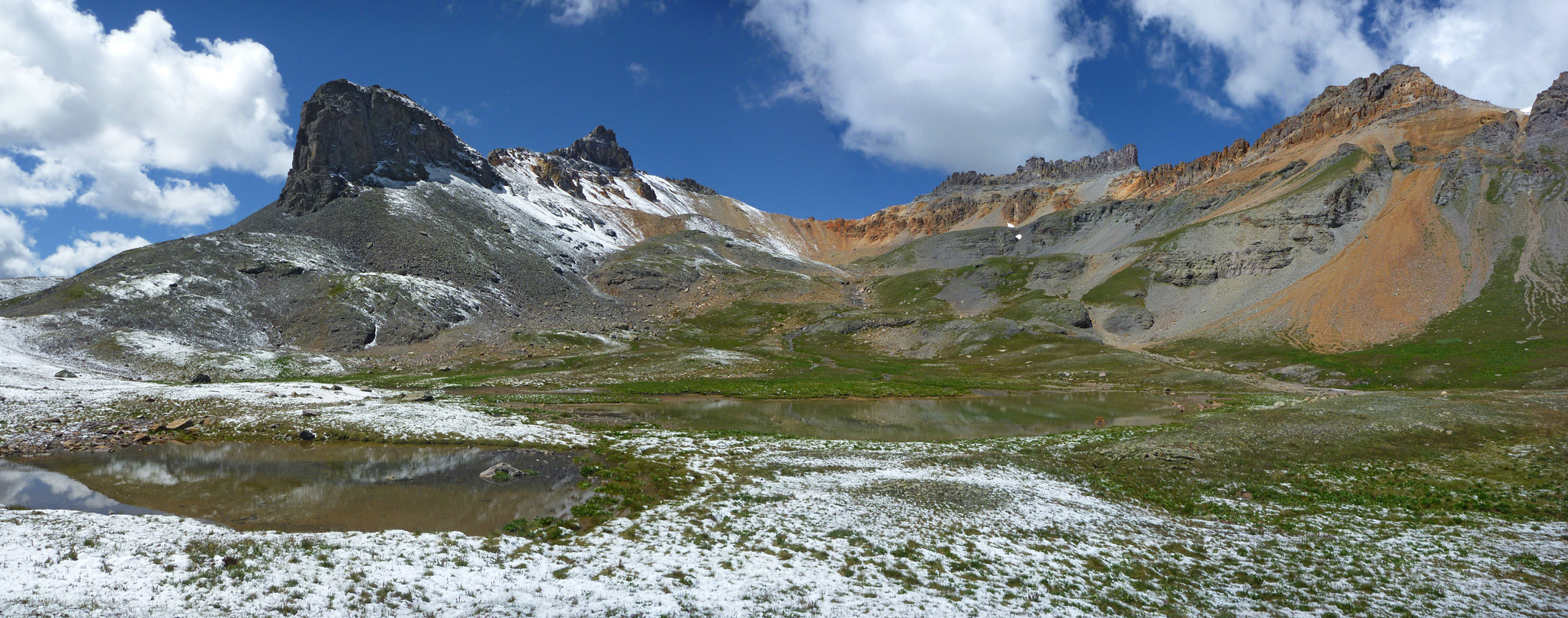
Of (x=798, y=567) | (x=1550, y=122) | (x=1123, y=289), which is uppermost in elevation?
(x=1550, y=122)

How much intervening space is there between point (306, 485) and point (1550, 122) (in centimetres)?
24127

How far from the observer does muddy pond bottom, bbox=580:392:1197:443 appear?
4144cm

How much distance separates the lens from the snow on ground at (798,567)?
12930 millimetres

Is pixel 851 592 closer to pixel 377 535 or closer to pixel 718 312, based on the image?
pixel 377 535

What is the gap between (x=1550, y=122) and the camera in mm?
142875

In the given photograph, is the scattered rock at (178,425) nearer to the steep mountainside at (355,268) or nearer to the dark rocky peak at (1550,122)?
the steep mountainside at (355,268)

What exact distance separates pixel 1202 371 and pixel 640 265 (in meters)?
145

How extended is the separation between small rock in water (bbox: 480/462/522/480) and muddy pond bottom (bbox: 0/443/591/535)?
0.27 m

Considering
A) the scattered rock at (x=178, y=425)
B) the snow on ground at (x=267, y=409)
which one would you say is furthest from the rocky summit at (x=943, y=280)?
the scattered rock at (x=178, y=425)

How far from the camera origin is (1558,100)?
145000 millimetres

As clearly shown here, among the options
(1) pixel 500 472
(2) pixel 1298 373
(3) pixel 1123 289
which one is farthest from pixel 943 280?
(1) pixel 500 472

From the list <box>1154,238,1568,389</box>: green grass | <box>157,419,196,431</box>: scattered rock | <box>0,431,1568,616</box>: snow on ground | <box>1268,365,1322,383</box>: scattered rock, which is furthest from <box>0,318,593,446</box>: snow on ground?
<box>1154,238,1568,389</box>: green grass

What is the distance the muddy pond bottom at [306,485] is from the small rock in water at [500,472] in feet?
0.88

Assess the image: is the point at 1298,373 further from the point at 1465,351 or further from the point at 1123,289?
the point at 1123,289
